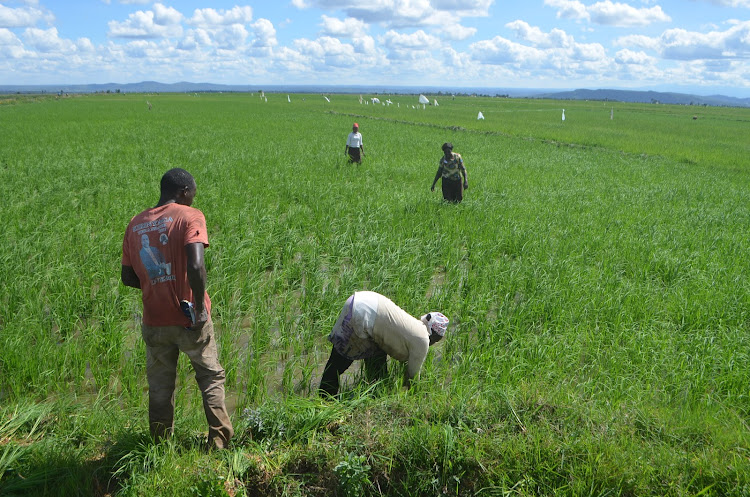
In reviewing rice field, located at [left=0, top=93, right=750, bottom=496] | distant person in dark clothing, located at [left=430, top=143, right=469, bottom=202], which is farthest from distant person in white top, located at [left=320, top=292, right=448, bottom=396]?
distant person in dark clothing, located at [left=430, top=143, right=469, bottom=202]

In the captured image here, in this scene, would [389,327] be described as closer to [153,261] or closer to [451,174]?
[153,261]

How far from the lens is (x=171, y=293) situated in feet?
8.62

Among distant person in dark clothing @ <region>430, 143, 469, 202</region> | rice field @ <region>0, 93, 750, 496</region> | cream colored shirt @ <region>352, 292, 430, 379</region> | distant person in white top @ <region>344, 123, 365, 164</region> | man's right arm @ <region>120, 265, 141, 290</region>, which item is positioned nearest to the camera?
rice field @ <region>0, 93, 750, 496</region>

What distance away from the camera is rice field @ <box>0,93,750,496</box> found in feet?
8.59

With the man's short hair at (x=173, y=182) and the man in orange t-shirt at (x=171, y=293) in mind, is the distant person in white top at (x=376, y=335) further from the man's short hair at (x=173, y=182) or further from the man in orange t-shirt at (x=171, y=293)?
the man's short hair at (x=173, y=182)

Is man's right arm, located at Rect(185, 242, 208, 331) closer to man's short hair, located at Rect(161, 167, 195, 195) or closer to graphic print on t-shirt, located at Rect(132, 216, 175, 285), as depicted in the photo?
graphic print on t-shirt, located at Rect(132, 216, 175, 285)

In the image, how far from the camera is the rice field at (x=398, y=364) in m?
2.62

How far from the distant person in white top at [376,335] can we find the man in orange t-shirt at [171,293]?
76 centimetres

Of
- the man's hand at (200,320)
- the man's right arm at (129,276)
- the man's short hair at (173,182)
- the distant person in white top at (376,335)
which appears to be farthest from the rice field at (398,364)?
the man's short hair at (173,182)

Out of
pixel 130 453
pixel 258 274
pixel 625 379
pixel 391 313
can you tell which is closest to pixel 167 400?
pixel 130 453

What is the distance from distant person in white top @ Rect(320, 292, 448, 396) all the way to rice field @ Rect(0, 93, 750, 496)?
205 mm

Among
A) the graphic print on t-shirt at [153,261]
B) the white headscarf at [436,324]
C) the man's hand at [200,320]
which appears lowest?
the white headscarf at [436,324]

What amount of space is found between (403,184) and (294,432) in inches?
319

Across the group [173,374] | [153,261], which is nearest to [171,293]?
[153,261]
